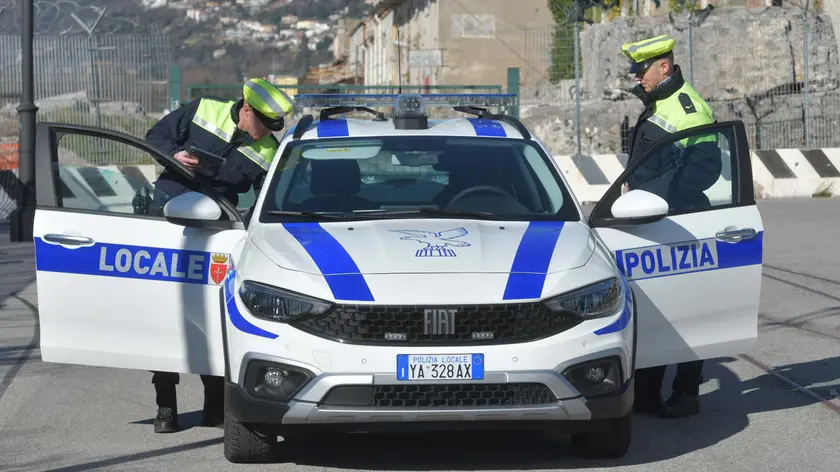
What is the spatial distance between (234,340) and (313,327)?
1.29 ft

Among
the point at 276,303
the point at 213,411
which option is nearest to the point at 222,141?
the point at 213,411

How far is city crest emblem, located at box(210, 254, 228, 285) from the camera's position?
6.47m

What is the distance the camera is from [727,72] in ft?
95.7

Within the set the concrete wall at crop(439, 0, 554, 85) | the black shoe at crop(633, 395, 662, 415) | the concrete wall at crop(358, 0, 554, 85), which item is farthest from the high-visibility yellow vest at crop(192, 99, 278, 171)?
the concrete wall at crop(439, 0, 554, 85)

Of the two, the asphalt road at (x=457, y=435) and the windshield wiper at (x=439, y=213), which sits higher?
the windshield wiper at (x=439, y=213)

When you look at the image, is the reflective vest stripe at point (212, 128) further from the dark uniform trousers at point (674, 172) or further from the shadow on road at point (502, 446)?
the dark uniform trousers at point (674, 172)

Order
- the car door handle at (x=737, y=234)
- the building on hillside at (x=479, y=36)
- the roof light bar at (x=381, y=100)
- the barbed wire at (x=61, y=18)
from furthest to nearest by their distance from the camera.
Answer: the building on hillside at (x=479, y=36) < the barbed wire at (x=61, y=18) < the roof light bar at (x=381, y=100) < the car door handle at (x=737, y=234)

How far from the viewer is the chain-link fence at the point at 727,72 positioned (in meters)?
25.8

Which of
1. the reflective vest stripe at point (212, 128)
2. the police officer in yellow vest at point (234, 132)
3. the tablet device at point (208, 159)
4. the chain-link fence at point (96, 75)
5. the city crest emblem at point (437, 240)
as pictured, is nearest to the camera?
the city crest emblem at point (437, 240)

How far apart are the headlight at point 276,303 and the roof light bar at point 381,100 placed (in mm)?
2101

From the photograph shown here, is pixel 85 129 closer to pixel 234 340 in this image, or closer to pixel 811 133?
pixel 234 340

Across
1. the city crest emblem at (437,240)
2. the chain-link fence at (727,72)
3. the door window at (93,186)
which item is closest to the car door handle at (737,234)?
the city crest emblem at (437,240)

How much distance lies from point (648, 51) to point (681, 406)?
2.03 metres

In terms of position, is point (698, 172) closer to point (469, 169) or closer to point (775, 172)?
point (469, 169)
